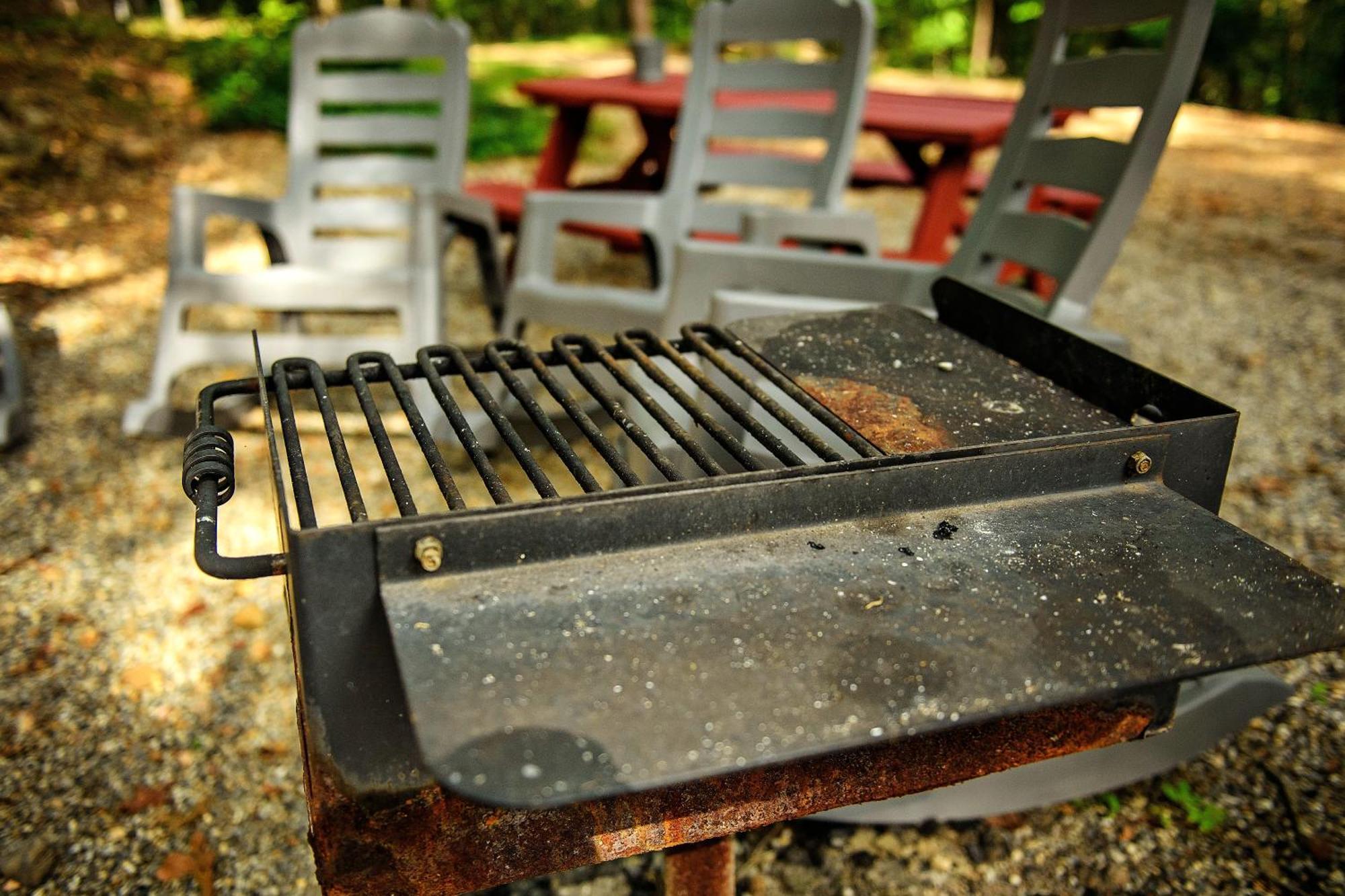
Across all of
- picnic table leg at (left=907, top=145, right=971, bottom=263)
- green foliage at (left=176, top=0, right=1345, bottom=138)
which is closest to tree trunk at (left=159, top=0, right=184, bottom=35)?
green foliage at (left=176, top=0, right=1345, bottom=138)

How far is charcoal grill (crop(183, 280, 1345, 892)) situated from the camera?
0.80 metres

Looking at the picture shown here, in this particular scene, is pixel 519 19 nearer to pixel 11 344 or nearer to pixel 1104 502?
pixel 11 344

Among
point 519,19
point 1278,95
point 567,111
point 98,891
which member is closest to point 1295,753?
point 98,891

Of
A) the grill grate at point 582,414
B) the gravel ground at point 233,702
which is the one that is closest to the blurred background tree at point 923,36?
the gravel ground at point 233,702

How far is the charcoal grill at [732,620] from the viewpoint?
A: 2.64ft

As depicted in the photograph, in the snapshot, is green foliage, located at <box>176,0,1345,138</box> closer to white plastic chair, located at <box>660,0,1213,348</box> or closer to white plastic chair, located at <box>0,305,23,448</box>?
white plastic chair, located at <box>0,305,23,448</box>

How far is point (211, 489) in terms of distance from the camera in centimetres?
112

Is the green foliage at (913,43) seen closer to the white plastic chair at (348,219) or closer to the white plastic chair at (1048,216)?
the white plastic chair at (348,219)

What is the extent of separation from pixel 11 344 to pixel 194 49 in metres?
5.55

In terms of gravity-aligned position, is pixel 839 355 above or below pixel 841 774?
above

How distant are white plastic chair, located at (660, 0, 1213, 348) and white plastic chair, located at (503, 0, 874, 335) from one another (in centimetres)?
61

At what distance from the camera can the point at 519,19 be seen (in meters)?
Result: 16.8

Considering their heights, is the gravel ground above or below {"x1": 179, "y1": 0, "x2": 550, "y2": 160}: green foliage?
below

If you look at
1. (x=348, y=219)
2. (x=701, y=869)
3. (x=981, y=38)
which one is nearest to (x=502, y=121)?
(x=348, y=219)
